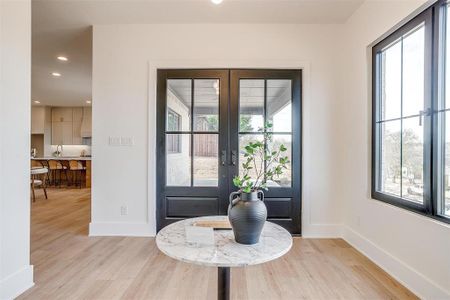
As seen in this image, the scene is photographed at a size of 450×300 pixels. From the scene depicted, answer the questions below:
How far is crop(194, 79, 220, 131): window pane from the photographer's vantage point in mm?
3307

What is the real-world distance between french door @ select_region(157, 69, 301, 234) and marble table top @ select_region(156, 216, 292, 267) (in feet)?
5.95

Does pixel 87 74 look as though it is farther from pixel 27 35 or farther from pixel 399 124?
pixel 399 124

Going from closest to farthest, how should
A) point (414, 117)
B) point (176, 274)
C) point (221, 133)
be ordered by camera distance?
point (414, 117) < point (176, 274) < point (221, 133)

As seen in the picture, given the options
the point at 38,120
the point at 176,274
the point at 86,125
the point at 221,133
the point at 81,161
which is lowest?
the point at 176,274

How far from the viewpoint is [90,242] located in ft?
10.1

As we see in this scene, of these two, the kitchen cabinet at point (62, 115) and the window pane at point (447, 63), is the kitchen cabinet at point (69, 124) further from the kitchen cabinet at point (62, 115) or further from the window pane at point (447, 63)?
the window pane at point (447, 63)

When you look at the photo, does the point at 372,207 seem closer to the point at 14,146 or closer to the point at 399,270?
the point at 399,270

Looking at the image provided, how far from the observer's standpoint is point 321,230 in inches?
130

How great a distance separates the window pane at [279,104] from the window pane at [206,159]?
761 mm

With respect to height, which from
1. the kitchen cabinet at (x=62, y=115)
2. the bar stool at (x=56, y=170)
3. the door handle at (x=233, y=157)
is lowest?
the bar stool at (x=56, y=170)

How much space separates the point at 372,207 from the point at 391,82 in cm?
126

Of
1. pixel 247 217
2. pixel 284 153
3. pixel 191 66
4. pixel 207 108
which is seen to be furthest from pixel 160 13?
pixel 247 217

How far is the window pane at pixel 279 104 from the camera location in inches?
130

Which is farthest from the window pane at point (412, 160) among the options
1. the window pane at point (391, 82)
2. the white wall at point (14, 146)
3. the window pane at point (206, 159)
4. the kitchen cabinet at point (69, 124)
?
the kitchen cabinet at point (69, 124)
